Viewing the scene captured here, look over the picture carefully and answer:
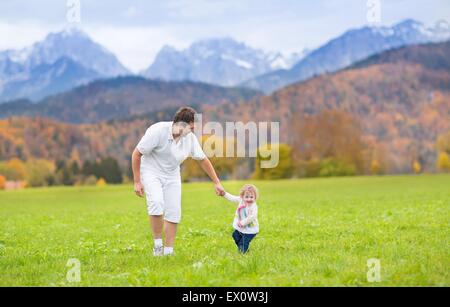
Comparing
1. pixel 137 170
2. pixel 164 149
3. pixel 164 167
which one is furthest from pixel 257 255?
pixel 137 170

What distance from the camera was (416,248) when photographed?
1072cm

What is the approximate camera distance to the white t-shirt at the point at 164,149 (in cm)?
1044

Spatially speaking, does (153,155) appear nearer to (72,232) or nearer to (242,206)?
(242,206)

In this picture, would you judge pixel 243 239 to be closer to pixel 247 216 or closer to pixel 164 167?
pixel 247 216

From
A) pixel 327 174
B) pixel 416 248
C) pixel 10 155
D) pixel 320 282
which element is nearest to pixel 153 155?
pixel 320 282

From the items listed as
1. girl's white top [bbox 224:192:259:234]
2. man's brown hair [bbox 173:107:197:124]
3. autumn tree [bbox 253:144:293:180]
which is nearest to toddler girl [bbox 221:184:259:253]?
girl's white top [bbox 224:192:259:234]

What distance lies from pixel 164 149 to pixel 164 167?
1.18ft

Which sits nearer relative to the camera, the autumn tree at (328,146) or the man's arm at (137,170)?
the man's arm at (137,170)

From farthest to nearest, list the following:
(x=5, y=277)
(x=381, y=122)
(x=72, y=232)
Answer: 1. (x=381, y=122)
2. (x=72, y=232)
3. (x=5, y=277)

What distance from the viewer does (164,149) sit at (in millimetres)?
10562

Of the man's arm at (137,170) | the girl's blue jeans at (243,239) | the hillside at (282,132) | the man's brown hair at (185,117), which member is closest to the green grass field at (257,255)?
the girl's blue jeans at (243,239)

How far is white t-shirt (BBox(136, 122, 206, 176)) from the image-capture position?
1044cm

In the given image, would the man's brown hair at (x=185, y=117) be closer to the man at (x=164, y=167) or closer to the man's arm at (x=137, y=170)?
the man at (x=164, y=167)

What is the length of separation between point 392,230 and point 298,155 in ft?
317
